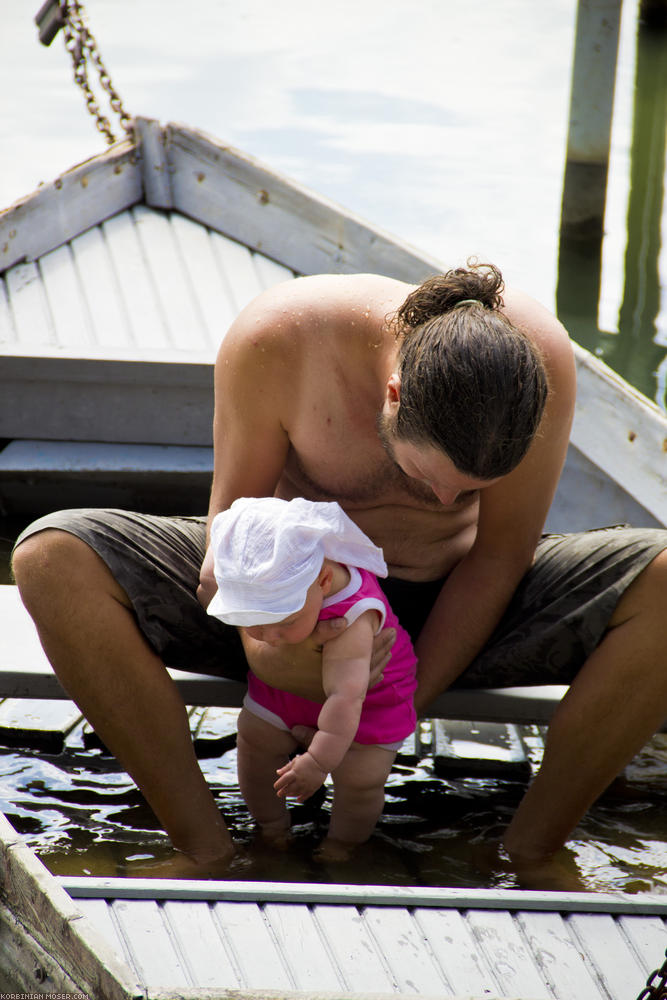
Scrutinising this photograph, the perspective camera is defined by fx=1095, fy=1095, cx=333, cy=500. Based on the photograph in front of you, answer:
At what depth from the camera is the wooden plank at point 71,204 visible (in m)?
4.57

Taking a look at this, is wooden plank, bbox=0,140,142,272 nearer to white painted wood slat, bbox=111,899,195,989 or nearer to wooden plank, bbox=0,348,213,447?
wooden plank, bbox=0,348,213,447

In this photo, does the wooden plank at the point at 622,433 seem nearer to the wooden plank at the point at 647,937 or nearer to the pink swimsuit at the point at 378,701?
the pink swimsuit at the point at 378,701

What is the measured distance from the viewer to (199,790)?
6.98 feet

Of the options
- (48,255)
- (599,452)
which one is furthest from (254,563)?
(48,255)

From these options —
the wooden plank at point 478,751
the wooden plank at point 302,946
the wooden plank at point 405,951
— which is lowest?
the wooden plank at point 478,751

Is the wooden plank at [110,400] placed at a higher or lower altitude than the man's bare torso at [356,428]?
lower

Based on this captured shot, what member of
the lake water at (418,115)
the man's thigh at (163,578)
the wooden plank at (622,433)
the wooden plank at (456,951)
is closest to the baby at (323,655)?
the man's thigh at (163,578)

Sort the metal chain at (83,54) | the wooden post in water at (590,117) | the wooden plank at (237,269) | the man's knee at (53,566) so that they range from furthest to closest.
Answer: the wooden post in water at (590,117), the metal chain at (83,54), the wooden plank at (237,269), the man's knee at (53,566)

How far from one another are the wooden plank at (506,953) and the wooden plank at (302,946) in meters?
0.24

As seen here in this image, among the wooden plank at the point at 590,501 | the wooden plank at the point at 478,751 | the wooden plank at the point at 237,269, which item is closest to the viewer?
the wooden plank at the point at 478,751

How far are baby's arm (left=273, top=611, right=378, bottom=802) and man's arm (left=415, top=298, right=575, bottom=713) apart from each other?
0.24 meters

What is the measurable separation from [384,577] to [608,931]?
787 mm

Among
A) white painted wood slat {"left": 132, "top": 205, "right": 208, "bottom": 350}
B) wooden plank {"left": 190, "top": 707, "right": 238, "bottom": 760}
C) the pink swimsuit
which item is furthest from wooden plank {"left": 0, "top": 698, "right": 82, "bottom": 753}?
white painted wood slat {"left": 132, "top": 205, "right": 208, "bottom": 350}

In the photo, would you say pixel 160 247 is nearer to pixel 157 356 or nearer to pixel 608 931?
pixel 157 356
